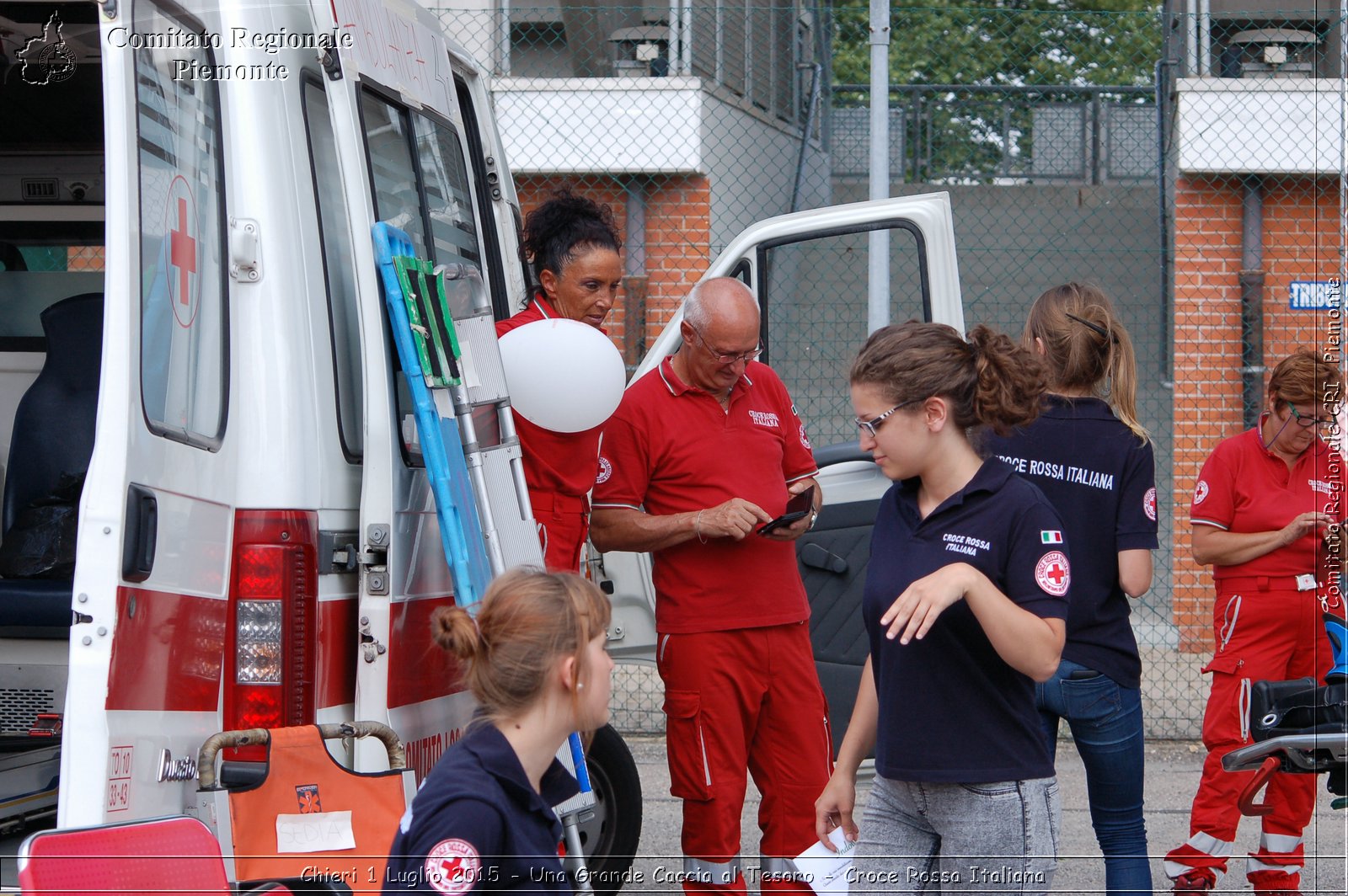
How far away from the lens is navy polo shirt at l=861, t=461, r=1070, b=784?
2467 millimetres

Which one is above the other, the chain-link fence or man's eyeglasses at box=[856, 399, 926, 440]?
the chain-link fence

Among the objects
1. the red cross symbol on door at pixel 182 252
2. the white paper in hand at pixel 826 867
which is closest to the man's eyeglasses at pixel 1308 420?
the white paper in hand at pixel 826 867

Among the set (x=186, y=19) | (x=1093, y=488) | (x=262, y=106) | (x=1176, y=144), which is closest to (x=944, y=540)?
(x=1093, y=488)

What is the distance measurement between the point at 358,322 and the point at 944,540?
4.45 ft

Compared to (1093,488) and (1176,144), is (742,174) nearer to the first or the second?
(1176,144)

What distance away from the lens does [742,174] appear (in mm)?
10070

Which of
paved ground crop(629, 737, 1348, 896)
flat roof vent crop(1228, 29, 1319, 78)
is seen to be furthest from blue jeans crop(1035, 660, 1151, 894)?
flat roof vent crop(1228, 29, 1319, 78)

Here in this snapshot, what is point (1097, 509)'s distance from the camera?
3535 millimetres

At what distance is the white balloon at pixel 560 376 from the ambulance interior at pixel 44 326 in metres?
1.46

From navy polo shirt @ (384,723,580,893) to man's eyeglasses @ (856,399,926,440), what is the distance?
3.10ft

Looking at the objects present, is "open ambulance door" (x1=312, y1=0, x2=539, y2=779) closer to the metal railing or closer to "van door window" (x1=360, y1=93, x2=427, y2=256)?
"van door window" (x1=360, y1=93, x2=427, y2=256)

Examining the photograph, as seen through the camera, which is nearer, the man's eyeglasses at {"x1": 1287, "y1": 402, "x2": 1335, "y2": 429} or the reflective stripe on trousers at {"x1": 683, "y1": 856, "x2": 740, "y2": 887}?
the reflective stripe on trousers at {"x1": 683, "y1": 856, "x2": 740, "y2": 887}

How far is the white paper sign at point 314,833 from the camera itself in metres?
2.73

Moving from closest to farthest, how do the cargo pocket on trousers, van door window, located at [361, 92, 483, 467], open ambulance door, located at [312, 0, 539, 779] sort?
open ambulance door, located at [312, 0, 539, 779] → van door window, located at [361, 92, 483, 467] → the cargo pocket on trousers
